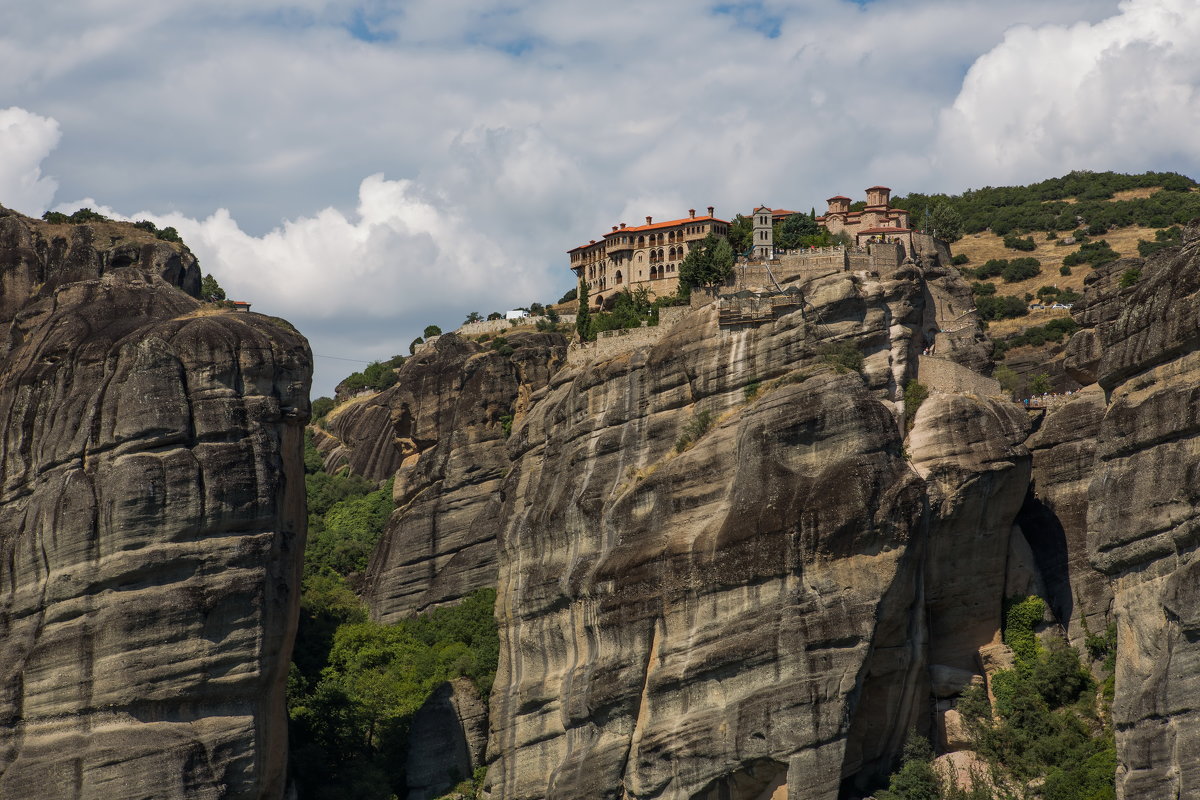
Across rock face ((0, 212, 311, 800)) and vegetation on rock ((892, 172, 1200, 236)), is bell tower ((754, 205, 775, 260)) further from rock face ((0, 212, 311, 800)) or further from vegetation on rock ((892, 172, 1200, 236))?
vegetation on rock ((892, 172, 1200, 236))

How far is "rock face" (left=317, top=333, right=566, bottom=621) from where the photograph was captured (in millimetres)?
A: 93500

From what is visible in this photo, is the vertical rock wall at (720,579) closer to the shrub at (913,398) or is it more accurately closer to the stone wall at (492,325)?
the shrub at (913,398)

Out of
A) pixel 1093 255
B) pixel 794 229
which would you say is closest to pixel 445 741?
pixel 794 229

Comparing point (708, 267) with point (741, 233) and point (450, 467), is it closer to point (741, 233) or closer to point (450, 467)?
point (741, 233)

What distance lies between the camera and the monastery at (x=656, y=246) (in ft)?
308

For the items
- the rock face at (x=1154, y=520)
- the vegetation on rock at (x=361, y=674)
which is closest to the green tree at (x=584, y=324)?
the vegetation on rock at (x=361, y=674)

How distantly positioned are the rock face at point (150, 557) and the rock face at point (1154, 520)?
2960 centimetres

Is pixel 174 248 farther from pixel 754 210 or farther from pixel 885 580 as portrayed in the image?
pixel 885 580

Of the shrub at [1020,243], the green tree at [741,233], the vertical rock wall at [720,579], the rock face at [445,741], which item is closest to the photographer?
the vertical rock wall at [720,579]

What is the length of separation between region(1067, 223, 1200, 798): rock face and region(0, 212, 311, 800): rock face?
2960 centimetres

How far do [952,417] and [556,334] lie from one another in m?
41.2

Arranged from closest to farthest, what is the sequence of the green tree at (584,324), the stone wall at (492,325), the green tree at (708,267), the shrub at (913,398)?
the shrub at (913,398) < the green tree at (708,267) < the green tree at (584,324) < the stone wall at (492,325)

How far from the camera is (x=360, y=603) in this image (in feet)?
315

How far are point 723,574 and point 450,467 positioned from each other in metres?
31.1
